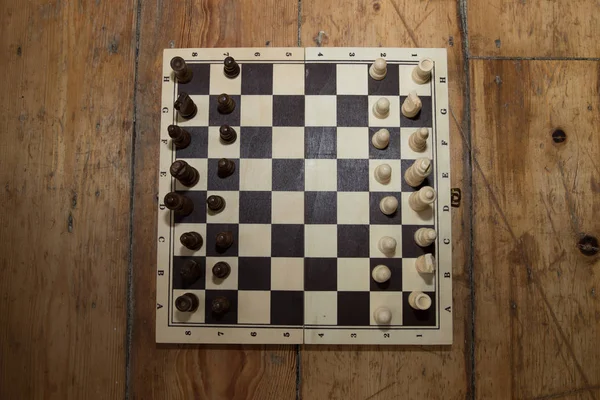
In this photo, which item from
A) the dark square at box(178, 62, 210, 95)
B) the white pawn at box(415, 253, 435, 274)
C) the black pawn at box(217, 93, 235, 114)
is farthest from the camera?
the dark square at box(178, 62, 210, 95)

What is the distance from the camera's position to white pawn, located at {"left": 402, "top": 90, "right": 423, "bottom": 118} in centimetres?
150

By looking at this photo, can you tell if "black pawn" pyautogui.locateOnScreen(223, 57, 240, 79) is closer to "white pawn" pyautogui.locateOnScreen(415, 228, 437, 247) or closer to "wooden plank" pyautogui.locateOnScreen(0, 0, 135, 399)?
"wooden plank" pyautogui.locateOnScreen(0, 0, 135, 399)

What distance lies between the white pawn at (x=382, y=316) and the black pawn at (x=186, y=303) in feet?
2.48

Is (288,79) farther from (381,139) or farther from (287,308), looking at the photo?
(287,308)

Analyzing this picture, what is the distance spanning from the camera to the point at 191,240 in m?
1.49

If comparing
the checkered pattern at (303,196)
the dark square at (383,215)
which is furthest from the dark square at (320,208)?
the dark square at (383,215)

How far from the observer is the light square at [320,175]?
5.19 ft

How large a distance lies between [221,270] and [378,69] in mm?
1074

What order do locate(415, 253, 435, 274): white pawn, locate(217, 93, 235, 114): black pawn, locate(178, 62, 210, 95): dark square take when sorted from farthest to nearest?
locate(178, 62, 210, 95): dark square, locate(217, 93, 235, 114): black pawn, locate(415, 253, 435, 274): white pawn

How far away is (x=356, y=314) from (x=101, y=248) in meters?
1.16

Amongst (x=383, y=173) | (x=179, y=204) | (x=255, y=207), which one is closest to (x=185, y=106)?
(x=179, y=204)

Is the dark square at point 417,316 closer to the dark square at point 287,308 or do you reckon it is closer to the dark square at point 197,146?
the dark square at point 287,308

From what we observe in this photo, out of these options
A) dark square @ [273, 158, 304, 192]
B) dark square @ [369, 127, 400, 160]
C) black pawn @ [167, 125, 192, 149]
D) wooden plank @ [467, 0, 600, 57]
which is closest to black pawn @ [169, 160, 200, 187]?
black pawn @ [167, 125, 192, 149]

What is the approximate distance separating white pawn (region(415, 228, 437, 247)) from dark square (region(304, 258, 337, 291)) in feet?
1.18
